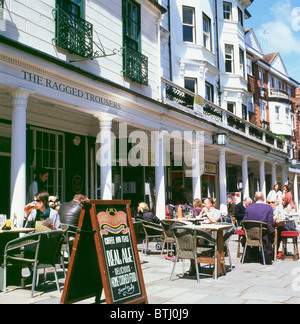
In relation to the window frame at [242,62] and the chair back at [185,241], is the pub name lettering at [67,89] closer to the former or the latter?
the chair back at [185,241]

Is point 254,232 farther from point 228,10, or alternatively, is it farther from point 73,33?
point 228,10

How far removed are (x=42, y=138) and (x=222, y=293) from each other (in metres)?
8.90

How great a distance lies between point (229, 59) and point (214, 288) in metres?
19.5

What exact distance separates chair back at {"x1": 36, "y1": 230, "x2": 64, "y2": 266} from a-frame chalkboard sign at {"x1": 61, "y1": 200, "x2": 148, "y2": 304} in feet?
4.63

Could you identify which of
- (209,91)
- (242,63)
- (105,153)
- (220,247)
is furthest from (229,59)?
(220,247)

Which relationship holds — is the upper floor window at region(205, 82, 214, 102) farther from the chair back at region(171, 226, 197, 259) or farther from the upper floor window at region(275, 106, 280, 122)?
the upper floor window at region(275, 106, 280, 122)

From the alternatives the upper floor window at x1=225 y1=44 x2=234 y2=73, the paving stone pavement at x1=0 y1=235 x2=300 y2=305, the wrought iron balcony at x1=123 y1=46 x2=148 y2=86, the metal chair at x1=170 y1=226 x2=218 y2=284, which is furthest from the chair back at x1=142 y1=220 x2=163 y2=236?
the upper floor window at x1=225 y1=44 x2=234 y2=73

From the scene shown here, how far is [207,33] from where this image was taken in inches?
821

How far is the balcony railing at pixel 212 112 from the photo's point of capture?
49.7 ft

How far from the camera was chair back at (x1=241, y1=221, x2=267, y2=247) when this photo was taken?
9094mm

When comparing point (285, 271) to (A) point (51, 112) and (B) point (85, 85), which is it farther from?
(A) point (51, 112)

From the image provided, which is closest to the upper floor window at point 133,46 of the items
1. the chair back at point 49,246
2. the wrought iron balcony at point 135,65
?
the wrought iron balcony at point 135,65

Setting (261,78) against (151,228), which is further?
(261,78)

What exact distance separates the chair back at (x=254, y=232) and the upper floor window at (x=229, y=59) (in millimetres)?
16616
